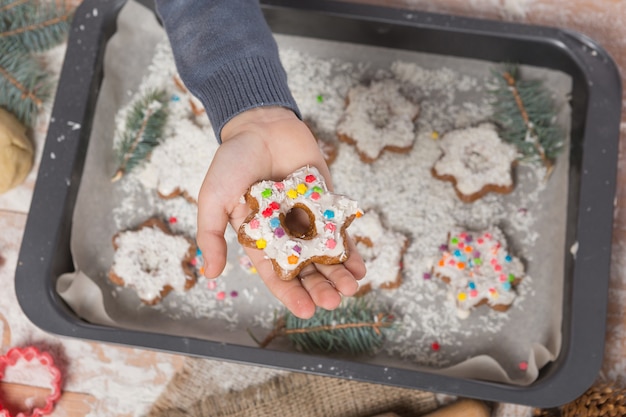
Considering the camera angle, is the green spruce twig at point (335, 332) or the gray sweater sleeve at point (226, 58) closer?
the gray sweater sleeve at point (226, 58)

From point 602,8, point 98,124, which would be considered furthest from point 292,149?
point 602,8

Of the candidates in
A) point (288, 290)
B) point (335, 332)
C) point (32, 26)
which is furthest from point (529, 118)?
point (32, 26)

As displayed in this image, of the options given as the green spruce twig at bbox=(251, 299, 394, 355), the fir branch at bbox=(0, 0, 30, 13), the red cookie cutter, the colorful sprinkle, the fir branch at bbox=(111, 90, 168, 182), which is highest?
the colorful sprinkle

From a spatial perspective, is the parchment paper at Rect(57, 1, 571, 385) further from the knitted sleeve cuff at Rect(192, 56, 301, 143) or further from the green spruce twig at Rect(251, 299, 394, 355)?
the knitted sleeve cuff at Rect(192, 56, 301, 143)

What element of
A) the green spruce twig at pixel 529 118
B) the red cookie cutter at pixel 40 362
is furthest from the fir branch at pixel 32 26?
the green spruce twig at pixel 529 118

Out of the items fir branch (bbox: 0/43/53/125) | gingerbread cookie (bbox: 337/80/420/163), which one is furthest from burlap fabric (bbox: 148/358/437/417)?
fir branch (bbox: 0/43/53/125)

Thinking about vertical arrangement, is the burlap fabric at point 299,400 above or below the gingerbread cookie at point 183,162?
below

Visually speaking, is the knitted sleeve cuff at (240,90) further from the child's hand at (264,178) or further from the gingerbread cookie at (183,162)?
the gingerbread cookie at (183,162)
